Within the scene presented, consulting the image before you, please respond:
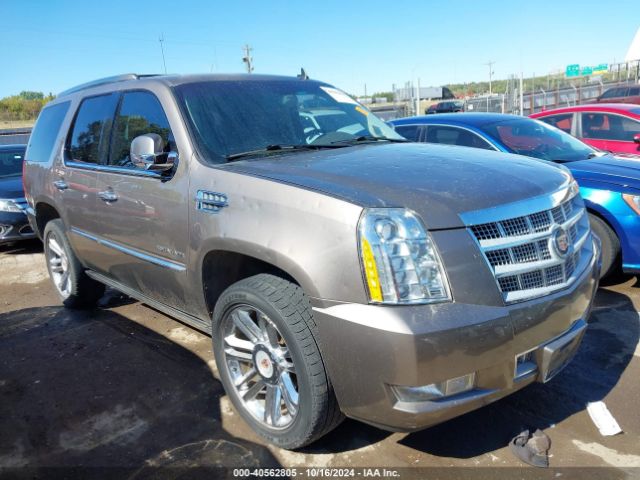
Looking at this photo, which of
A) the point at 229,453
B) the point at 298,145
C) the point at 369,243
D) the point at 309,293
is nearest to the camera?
the point at 369,243

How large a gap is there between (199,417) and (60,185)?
241 cm

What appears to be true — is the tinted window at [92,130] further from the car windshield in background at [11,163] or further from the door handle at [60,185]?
the car windshield in background at [11,163]

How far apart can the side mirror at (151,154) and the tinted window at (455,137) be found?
349 centimetres

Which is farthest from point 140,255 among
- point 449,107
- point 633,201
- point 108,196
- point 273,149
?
point 449,107

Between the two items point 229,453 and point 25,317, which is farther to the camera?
point 25,317

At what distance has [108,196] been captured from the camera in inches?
143

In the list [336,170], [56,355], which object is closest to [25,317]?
[56,355]

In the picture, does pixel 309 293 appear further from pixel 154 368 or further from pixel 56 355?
pixel 56 355

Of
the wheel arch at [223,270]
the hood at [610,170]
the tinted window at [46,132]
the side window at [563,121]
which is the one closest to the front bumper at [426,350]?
the wheel arch at [223,270]

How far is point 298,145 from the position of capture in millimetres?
3287

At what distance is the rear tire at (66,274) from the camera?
4.74 meters

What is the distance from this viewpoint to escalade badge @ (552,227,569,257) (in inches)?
95.9

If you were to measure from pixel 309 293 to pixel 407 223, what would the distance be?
51 cm

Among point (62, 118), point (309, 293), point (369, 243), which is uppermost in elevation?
point (62, 118)
